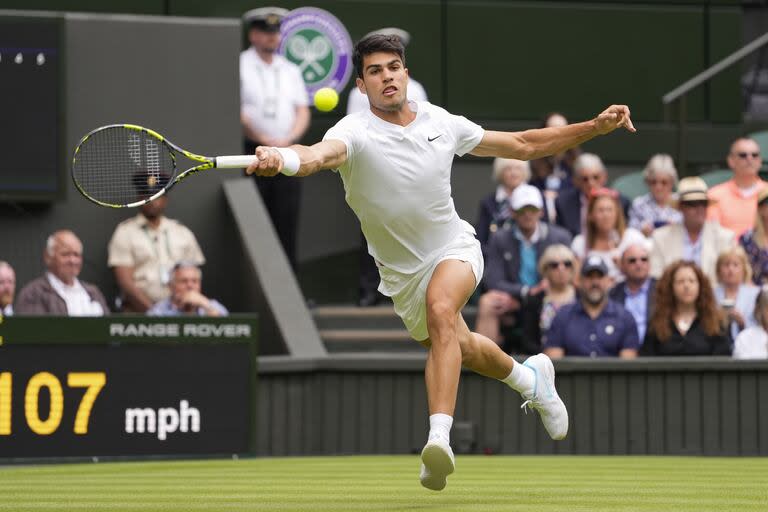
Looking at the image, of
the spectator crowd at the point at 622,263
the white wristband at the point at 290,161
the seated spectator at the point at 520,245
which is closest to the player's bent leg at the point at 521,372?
the white wristband at the point at 290,161

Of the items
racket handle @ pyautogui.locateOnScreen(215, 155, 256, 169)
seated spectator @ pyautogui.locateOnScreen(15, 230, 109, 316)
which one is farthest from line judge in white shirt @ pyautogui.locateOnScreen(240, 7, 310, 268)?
racket handle @ pyautogui.locateOnScreen(215, 155, 256, 169)

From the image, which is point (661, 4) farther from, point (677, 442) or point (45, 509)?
point (45, 509)

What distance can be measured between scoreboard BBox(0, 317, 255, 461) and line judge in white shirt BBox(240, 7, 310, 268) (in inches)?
123

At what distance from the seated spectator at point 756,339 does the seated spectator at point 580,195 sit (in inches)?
69.1

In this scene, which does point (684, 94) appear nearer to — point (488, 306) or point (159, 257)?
point (488, 306)

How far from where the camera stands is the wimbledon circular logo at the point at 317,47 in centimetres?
1619

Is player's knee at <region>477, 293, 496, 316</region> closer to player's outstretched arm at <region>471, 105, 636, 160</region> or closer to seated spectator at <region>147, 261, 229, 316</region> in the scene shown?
seated spectator at <region>147, 261, 229, 316</region>

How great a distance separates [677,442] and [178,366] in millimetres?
3727

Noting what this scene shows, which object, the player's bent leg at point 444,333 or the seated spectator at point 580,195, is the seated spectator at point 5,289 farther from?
the player's bent leg at point 444,333

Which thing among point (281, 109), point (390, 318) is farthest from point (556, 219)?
point (281, 109)

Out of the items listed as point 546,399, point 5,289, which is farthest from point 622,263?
point 5,289

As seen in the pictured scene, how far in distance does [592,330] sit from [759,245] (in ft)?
5.66

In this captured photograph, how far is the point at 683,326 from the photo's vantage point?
1265cm

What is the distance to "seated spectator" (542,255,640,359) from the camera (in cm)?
1266
